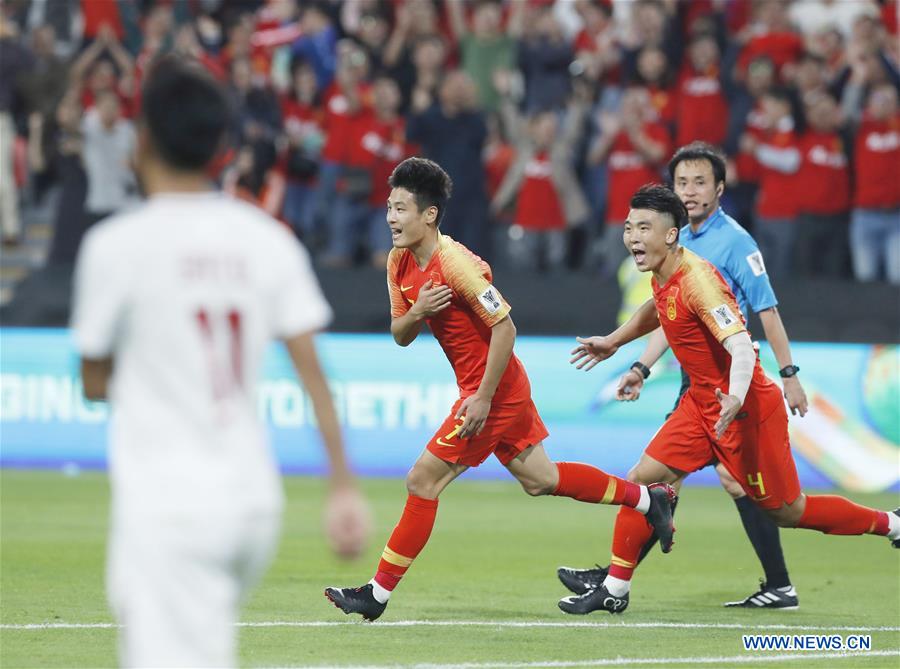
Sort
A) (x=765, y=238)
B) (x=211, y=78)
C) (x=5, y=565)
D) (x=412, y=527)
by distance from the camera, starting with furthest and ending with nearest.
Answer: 1. (x=765, y=238)
2. (x=5, y=565)
3. (x=412, y=527)
4. (x=211, y=78)

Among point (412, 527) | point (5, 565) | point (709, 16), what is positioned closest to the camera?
point (412, 527)

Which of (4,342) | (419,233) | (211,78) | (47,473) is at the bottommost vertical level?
(47,473)

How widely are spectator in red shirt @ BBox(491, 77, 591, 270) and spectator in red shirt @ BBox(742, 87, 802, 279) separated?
1.96 metres

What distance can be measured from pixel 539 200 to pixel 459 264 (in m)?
9.76

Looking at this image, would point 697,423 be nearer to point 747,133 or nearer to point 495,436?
point 495,436

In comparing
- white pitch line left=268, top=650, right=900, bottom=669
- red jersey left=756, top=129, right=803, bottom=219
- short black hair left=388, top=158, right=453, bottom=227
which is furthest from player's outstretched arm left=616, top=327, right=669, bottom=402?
red jersey left=756, top=129, right=803, bottom=219

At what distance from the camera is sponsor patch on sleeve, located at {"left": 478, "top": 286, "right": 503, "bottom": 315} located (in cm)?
798

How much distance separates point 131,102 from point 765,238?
747cm

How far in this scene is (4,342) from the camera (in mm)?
16438

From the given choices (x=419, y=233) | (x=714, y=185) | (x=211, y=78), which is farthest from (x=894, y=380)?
(x=211, y=78)

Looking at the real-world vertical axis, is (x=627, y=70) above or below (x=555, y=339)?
above

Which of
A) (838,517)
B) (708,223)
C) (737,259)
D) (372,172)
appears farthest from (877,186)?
(838,517)

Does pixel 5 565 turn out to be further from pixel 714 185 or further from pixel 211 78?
pixel 211 78

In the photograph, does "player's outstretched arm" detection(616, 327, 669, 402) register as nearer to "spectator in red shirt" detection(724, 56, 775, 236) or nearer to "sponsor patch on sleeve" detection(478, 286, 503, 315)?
"sponsor patch on sleeve" detection(478, 286, 503, 315)
